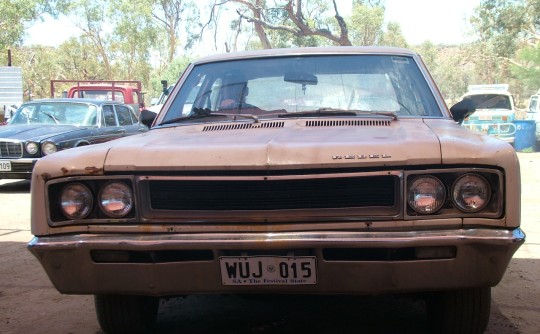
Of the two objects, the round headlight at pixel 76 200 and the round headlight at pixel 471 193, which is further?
the round headlight at pixel 76 200

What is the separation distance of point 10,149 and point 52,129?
70 centimetres

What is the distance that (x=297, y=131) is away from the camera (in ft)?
10.2

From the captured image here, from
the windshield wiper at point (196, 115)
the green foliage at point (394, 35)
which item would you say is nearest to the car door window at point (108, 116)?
the windshield wiper at point (196, 115)

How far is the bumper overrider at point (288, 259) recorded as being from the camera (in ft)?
8.25

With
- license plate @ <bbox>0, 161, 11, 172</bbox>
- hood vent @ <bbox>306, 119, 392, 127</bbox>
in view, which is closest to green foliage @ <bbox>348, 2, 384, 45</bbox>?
license plate @ <bbox>0, 161, 11, 172</bbox>

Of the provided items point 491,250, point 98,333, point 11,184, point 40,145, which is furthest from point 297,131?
point 11,184

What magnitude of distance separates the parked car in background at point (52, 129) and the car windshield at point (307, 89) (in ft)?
19.8

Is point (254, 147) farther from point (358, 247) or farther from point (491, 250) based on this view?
point (491, 250)

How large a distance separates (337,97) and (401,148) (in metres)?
1.20

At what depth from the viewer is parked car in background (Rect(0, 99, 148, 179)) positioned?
9.59m

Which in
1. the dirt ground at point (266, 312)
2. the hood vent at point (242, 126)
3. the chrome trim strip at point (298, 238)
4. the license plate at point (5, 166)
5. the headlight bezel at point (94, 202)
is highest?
the hood vent at point (242, 126)

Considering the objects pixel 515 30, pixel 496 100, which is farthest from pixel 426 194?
pixel 515 30

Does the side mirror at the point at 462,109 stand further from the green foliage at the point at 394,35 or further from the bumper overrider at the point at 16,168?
the green foliage at the point at 394,35

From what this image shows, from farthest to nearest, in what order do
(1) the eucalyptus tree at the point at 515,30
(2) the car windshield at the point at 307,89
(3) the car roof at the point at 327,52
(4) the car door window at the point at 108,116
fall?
1. (1) the eucalyptus tree at the point at 515,30
2. (4) the car door window at the point at 108,116
3. (3) the car roof at the point at 327,52
4. (2) the car windshield at the point at 307,89
